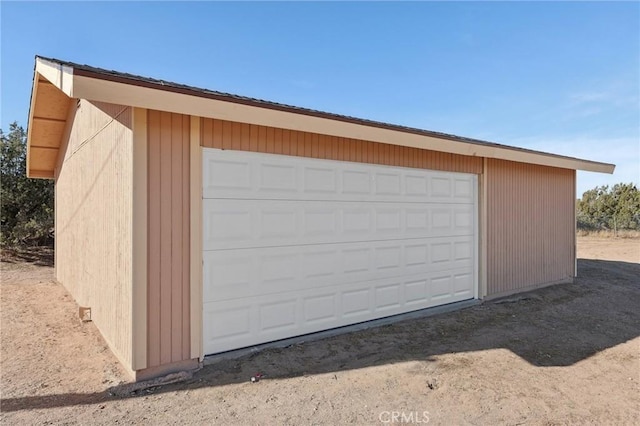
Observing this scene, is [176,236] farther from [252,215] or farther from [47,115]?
[47,115]

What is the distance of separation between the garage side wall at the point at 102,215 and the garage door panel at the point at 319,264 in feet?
2.80

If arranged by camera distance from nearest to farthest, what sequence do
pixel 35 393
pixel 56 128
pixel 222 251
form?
pixel 35 393 < pixel 222 251 < pixel 56 128

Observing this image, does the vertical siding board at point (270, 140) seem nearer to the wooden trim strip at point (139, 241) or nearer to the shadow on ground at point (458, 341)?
the wooden trim strip at point (139, 241)

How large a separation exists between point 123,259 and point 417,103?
12556mm

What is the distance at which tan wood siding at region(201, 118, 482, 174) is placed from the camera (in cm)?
388

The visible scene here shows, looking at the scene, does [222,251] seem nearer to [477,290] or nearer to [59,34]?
[477,290]

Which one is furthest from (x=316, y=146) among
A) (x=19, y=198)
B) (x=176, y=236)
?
(x=19, y=198)

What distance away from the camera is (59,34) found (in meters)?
6.73

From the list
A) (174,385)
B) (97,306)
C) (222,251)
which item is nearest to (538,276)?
(222,251)

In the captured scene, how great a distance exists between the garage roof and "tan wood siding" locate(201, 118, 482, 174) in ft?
1.05

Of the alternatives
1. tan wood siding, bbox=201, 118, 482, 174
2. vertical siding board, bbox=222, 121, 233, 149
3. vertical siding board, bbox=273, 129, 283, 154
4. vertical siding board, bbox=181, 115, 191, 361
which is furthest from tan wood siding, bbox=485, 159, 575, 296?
vertical siding board, bbox=181, 115, 191, 361

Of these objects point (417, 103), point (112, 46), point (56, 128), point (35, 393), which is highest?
point (417, 103)

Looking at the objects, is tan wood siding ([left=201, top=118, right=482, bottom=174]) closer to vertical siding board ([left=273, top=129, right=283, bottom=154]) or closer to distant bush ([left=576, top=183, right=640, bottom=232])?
vertical siding board ([left=273, top=129, right=283, bottom=154])

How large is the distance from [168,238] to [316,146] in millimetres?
2093
